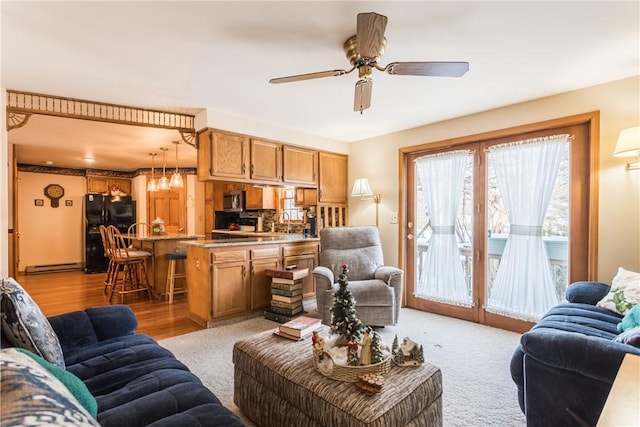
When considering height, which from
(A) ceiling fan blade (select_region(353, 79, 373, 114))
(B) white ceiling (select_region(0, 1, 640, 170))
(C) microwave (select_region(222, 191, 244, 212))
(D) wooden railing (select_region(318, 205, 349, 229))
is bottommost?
(D) wooden railing (select_region(318, 205, 349, 229))

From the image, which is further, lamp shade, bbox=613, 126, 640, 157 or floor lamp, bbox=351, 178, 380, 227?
floor lamp, bbox=351, 178, 380, 227

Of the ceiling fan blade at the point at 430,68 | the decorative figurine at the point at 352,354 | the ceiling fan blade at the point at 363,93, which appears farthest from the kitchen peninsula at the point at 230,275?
the ceiling fan blade at the point at 430,68

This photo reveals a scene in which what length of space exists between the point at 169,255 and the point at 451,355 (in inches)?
150

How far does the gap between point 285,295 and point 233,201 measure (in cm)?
358

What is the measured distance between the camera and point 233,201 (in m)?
6.62

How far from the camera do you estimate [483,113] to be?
353cm

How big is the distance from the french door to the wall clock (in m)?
7.76

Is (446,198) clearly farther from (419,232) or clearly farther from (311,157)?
(311,157)

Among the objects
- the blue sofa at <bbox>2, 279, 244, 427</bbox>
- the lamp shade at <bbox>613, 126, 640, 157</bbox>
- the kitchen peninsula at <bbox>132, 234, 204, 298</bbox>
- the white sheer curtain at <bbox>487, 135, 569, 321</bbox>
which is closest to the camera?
the blue sofa at <bbox>2, 279, 244, 427</bbox>

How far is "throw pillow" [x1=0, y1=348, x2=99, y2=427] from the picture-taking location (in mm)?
557

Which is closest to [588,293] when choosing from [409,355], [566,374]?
[566,374]

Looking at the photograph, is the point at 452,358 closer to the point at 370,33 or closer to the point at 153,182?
the point at 370,33

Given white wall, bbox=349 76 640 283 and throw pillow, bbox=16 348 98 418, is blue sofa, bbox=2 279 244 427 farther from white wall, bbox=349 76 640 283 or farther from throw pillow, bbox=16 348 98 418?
white wall, bbox=349 76 640 283

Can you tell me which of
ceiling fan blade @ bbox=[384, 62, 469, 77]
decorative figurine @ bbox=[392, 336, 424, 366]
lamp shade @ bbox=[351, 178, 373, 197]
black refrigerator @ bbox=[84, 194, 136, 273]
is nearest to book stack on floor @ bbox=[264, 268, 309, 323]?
lamp shade @ bbox=[351, 178, 373, 197]
